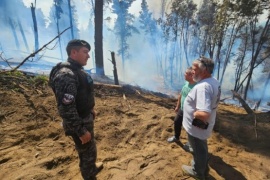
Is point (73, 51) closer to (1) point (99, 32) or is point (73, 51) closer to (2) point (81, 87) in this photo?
(2) point (81, 87)

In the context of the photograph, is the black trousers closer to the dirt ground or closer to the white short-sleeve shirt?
the dirt ground

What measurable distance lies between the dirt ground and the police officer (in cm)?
59

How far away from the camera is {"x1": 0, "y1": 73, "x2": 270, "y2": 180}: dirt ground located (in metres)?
3.13

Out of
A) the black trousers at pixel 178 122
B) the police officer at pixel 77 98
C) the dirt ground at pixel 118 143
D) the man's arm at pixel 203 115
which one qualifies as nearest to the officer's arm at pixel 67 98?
the police officer at pixel 77 98

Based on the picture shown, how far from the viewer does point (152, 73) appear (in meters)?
46.0

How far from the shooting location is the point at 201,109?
2.32m

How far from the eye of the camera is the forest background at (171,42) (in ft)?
62.8

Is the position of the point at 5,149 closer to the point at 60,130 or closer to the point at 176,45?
the point at 60,130

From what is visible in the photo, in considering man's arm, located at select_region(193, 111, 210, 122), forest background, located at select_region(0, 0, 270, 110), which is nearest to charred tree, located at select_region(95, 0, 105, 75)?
forest background, located at select_region(0, 0, 270, 110)

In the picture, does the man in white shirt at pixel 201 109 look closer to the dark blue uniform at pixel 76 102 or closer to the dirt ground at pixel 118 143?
the dirt ground at pixel 118 143

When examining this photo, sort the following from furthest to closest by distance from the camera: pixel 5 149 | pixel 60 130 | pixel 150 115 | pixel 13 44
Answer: pixel 13 44
pixel 150 115
pixel 60 130
pixel 5 149

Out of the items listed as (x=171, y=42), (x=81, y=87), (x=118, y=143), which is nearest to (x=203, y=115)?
(x=81, y=87)

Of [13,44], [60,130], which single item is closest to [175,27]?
[60,130]

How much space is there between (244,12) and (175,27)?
766 inches
